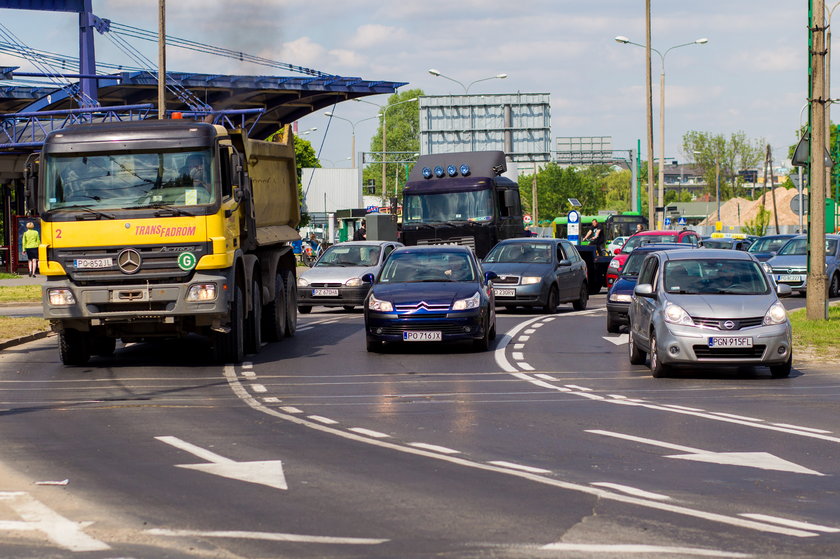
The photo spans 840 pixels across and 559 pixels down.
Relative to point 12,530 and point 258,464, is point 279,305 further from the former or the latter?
point 12,530

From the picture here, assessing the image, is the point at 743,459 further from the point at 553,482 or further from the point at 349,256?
the point at 349,256

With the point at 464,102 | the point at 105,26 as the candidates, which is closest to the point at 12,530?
the point at 105,26

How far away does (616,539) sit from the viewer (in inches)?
281

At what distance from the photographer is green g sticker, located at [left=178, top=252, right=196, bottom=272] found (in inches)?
675

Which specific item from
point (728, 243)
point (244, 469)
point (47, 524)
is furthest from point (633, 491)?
point (728, 243)

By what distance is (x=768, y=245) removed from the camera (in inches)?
1663

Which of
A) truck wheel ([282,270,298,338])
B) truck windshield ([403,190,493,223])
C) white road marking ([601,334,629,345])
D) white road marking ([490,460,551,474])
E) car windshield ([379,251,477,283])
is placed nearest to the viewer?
white road marking ([490,460,551,474])

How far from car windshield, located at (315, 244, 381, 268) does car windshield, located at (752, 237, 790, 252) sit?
15.8 metres

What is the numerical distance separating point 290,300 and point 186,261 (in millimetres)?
6594

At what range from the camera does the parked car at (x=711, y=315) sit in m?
16.1

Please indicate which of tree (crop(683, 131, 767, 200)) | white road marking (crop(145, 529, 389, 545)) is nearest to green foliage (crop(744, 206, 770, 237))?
tree (crop(683, 131, 767, 200))

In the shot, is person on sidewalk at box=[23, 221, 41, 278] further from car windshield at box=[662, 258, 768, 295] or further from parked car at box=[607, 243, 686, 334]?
car windshield at box=[662, 258, 768, 295]

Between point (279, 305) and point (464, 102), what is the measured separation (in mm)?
40820

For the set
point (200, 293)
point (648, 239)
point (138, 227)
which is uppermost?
point (138, 227)
